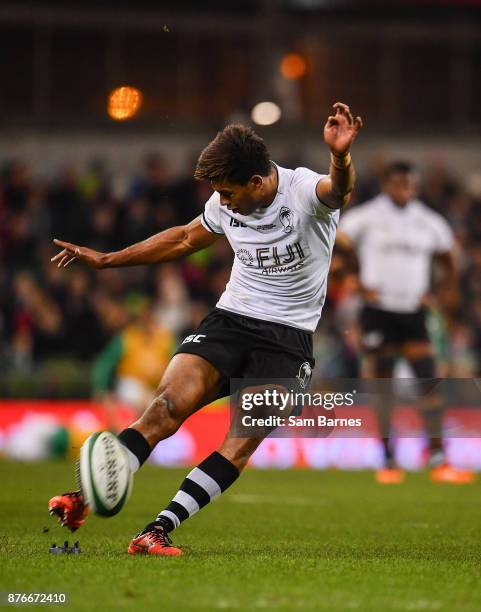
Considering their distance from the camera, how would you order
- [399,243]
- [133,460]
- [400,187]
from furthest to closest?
[399,243], [400,187], [133,460]

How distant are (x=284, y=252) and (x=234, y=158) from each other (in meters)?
0.59

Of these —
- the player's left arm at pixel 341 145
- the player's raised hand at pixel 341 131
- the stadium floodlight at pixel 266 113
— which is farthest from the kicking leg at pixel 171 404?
the stadium floodlight at pixel 266 113

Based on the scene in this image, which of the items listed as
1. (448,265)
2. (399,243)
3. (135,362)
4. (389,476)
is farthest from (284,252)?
(135,362)

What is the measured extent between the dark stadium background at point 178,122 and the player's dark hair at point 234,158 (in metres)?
10.9

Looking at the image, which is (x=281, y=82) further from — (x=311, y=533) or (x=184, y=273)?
(x=311, y=533)

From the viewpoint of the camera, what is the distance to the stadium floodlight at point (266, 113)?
2375cm

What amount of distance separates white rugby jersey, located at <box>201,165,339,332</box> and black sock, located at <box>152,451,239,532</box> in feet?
2.67

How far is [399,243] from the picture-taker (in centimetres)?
1237

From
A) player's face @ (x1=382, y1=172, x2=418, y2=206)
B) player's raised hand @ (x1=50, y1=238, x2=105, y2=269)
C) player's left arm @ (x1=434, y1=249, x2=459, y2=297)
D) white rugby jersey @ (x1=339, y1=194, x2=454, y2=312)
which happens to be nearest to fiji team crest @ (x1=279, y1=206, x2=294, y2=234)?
player's raised hand @ (x1=50, y1=238, x2=105, y2=269)

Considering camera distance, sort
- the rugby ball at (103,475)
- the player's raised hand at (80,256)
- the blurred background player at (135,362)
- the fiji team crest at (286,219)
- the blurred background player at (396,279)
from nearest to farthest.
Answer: the rugby ball at (103,475) < the fiji team crest at (286,219) < the player's raised hand at (80,256) < the blurred background player at (396,279) < the blurred background player at (135,362)

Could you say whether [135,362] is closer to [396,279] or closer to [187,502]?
[396,279]

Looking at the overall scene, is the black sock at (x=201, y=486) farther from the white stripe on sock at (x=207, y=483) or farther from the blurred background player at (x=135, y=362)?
the blurred background player at (x=135, y=362)

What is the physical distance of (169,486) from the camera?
11.4 m

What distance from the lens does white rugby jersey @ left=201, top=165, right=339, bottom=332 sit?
22.4ft
